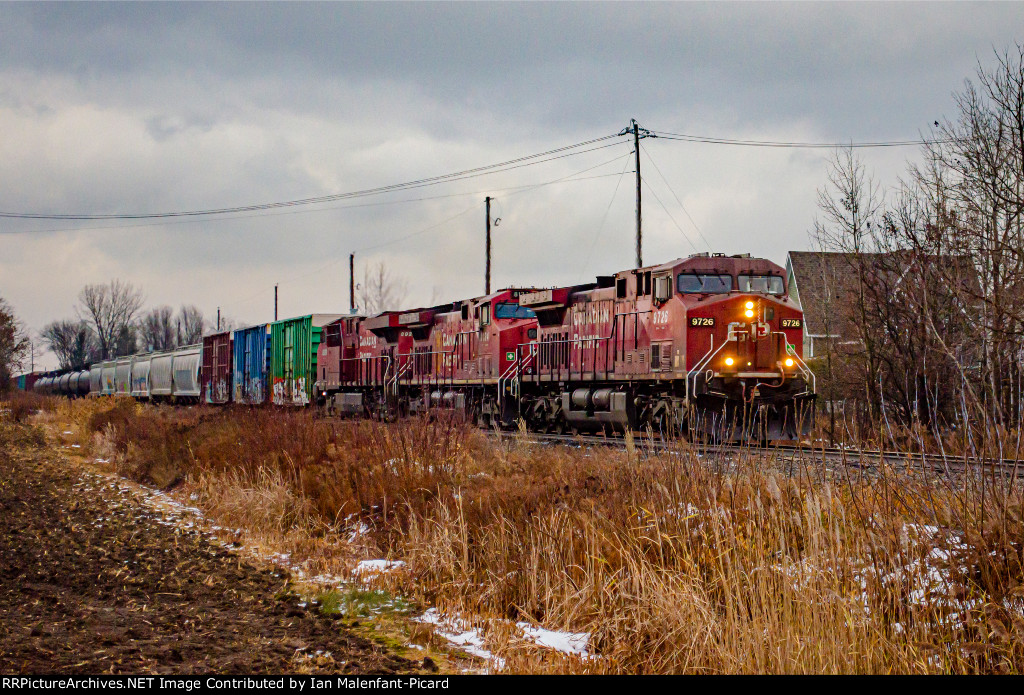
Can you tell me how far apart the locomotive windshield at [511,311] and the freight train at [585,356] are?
0.10 ft

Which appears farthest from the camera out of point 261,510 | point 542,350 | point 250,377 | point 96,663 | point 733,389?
point 250,377

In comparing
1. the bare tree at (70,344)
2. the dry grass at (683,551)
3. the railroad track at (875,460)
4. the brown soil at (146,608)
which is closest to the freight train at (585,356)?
the railroad track at (875,460)

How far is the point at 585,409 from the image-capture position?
1991 cm

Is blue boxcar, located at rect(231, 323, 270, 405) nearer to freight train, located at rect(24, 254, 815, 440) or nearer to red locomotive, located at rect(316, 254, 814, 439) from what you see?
freight train, located at rect(24, 254, 815, 440)

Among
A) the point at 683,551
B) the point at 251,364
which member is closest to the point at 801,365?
the point at 683,551

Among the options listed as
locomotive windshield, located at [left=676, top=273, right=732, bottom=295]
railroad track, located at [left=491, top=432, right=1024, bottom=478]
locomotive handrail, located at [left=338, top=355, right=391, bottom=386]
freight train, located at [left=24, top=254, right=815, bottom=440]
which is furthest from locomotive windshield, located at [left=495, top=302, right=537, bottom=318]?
railroad track, located at [left=491, top=432, right=1024, bottom=478]

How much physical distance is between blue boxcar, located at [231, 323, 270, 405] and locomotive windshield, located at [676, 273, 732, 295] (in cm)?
1931

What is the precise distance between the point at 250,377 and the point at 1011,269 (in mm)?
26858

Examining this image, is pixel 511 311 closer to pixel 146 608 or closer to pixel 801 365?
pixel 801 365

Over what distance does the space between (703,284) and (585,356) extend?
3618mm

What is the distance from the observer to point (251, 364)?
116ft

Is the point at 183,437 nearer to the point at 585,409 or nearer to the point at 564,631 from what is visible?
the point at 585,409

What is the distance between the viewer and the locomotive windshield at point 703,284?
57.7 feet

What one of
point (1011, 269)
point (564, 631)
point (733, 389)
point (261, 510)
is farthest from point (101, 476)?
point (1011, 269)
